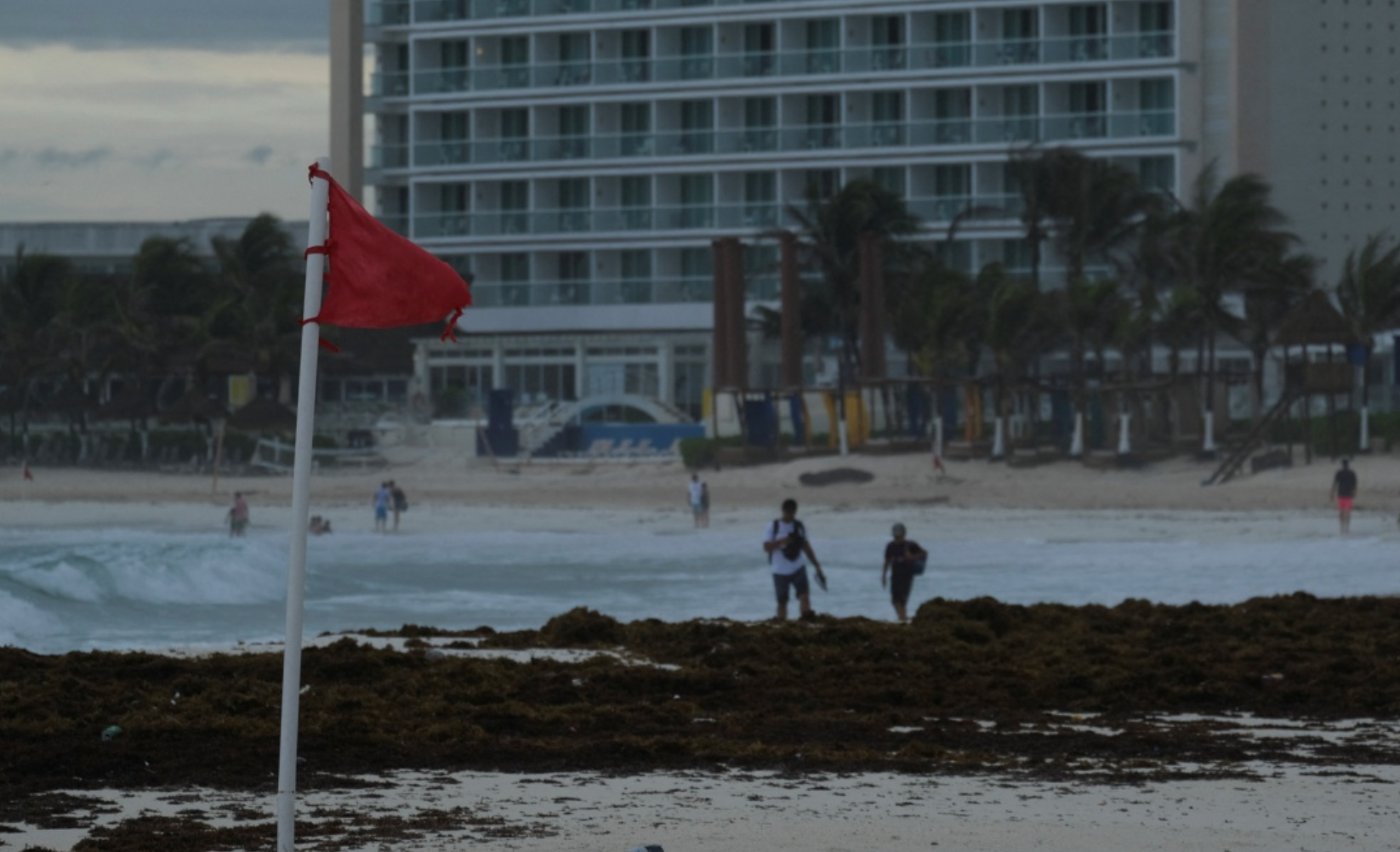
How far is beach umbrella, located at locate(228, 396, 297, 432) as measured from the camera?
61.6 m

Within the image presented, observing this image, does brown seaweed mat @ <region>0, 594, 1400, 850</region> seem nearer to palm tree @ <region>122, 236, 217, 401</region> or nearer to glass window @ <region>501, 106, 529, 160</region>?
palm tree @ <region>122, 236, 217, 401</region>

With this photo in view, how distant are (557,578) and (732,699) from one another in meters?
21.9

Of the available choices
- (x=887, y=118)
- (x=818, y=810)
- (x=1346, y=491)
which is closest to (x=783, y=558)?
(x=818, y=810)

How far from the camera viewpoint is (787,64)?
239ft

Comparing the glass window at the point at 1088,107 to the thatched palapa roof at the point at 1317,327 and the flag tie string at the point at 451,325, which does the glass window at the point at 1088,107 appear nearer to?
the thatched palapa roof at the point at 1317,327

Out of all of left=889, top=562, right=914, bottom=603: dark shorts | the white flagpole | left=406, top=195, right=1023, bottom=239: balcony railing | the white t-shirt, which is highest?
left=406, top=195, right=1023, bottom=239: balcony railing

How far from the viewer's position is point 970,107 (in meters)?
71.6

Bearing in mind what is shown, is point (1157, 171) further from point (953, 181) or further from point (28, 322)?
point (28, 322)

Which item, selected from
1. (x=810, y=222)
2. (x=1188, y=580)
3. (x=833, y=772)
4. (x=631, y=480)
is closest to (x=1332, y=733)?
(x=833, y=772)

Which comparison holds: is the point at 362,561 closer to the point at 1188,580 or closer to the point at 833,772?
the point at 1188,580

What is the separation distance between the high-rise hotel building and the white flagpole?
61.2 metres

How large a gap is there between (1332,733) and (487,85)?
65.2 m

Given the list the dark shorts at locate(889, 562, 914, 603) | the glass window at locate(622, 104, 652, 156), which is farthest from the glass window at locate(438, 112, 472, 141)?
the dark shorts at locate(889, 562, 914, 603)

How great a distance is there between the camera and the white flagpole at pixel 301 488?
23.5ft
